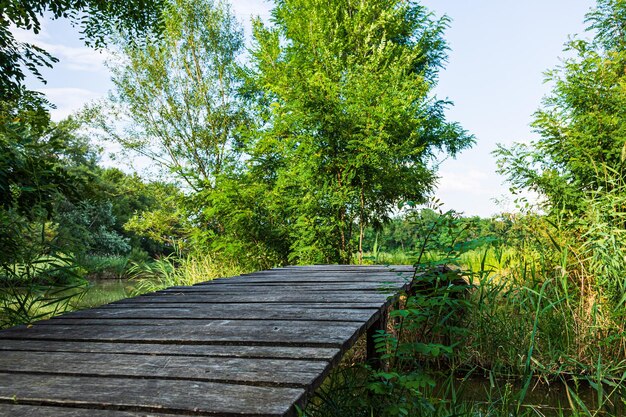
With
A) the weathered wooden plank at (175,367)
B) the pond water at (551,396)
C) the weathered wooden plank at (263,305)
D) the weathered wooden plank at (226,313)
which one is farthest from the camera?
the pond water at (551,396)

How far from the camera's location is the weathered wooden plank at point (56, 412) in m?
1.05

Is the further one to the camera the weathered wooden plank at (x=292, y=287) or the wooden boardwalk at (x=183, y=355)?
the weathered wooden plank at (x=292, y=287)

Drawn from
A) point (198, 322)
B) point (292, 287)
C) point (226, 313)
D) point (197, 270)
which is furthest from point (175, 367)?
point (197, 270)

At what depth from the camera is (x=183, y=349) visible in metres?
1.56

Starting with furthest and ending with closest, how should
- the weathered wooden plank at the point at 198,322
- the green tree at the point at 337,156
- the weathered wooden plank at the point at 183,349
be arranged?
the green tree at the point at 337,156 < the weathered wooden plank at the point at 198,322 < the weathered wooden plank at the point at 183,349

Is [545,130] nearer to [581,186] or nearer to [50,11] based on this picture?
[581,186]

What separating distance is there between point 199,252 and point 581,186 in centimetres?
573

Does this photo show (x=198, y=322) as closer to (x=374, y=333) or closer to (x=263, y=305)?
(x=263, y=305)

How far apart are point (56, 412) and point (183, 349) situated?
0.50 meters

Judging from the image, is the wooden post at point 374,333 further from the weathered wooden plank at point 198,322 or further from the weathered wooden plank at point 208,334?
the weathered wooden plank at point 208,334

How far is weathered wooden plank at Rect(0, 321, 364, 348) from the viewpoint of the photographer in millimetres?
1604

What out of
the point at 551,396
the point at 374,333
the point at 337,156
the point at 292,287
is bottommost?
the point at 551,396

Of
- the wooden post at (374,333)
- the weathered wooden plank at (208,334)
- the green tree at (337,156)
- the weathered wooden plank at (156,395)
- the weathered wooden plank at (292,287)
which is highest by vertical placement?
the green tree at (337,156)

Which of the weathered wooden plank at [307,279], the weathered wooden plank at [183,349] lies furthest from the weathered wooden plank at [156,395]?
the weathered wooden plank at [307,279]
